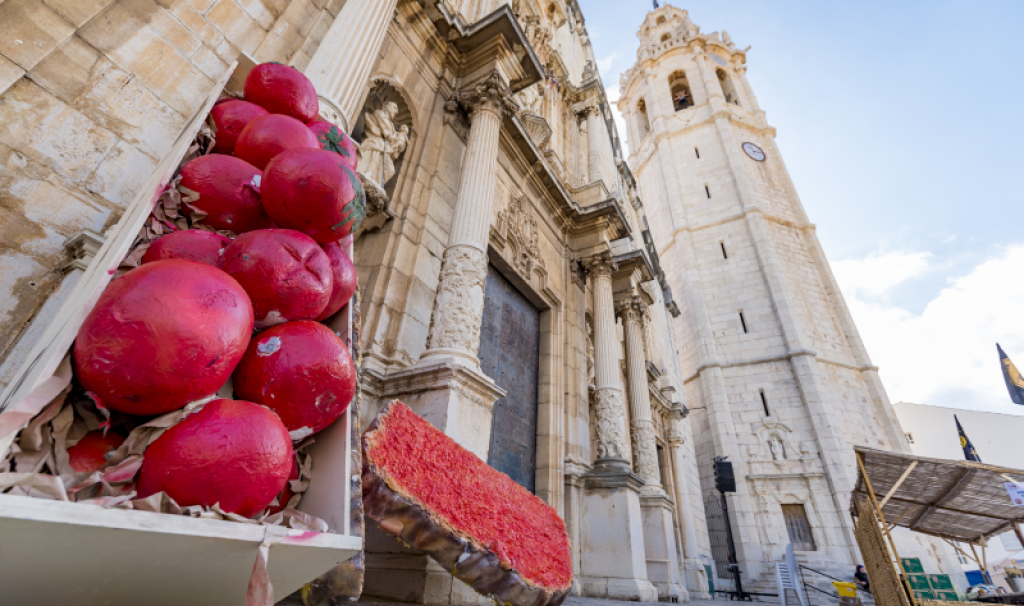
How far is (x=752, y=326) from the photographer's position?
22469mm

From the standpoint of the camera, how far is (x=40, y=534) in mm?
733

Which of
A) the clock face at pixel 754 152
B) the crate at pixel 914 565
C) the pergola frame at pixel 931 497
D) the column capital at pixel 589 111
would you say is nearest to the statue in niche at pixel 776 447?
the crate at pixel 914 565

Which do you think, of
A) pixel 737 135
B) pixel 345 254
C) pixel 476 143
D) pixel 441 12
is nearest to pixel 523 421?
pixel 476 143

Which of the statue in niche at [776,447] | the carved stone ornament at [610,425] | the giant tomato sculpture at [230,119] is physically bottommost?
the giant tomato sculpture at [230,119]

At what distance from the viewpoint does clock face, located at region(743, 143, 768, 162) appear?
2786 cm

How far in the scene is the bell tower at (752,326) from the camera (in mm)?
18002

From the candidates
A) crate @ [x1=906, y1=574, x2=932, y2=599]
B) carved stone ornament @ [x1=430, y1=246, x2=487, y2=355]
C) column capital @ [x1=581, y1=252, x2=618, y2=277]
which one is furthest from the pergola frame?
crate @ [x1=906, y1=574, x2=932, y2=599]

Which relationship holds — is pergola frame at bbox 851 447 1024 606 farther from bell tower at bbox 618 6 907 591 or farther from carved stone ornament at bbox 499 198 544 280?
bell tower at bbox 618 6 907 591

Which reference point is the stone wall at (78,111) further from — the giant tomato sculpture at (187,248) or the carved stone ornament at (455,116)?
the carved stone ornament at (455,116)

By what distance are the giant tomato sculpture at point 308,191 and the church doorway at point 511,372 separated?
5438mm

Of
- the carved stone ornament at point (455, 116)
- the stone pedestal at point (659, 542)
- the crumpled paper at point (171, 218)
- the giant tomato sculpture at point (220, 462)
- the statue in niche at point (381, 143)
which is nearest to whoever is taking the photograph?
the giant tomato sculpture at point (220, 462)

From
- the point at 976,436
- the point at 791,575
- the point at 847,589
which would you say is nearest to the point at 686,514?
the point at 791,575

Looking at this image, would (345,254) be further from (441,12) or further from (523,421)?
(441,12)

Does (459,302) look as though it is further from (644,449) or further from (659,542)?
(659,542)
